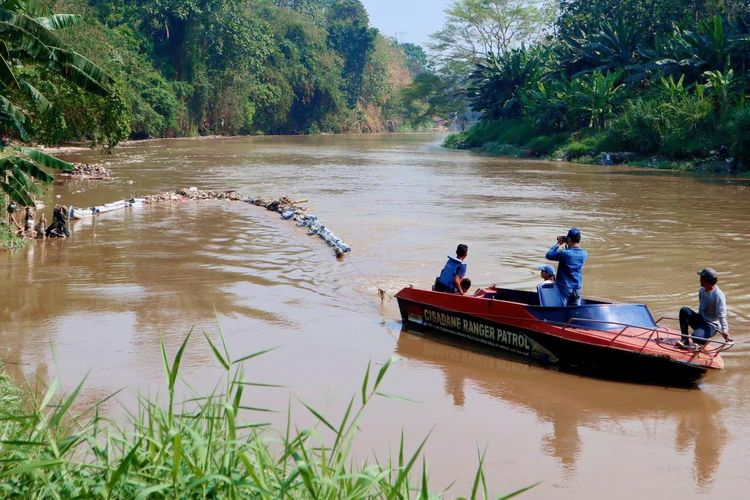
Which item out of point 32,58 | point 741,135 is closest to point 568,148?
point 741,135

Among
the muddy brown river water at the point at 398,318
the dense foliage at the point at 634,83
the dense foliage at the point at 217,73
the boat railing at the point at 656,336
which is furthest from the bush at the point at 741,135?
the boat railing at the point at 656,336

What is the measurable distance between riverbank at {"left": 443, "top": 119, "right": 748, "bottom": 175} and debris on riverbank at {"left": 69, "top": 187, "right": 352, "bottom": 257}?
20743mm

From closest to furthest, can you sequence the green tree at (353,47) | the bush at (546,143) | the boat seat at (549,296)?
1. the boat seat at (549,296)
2. the bush at (546,143)
3. the green tree at (353,47)

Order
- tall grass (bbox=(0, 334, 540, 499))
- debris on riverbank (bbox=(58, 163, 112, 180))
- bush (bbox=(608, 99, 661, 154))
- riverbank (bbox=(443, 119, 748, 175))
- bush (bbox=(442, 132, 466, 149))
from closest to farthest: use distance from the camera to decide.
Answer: tall grass (bbox=(0, 334, 540, 499)) < debris on riverbank (bbox=(58, 163, 112, 180)) < riverbank (bbox=(443, 119, 748, 175)) < bush (bbox=(608, 99, 661, 154)) < bush (bbox=(442, 132, 466, 149))

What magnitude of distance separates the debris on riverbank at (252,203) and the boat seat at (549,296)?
27.0 ft

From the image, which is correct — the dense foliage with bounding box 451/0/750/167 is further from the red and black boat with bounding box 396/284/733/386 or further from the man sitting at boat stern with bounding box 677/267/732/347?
the man sitting at boat stern with bounding box 677/267/732/347

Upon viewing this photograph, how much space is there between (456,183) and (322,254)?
59.0ft

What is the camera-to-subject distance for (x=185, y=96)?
73.1 meters

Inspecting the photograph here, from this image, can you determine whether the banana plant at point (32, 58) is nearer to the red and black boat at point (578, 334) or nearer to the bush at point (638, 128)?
the red and black boat at point (578, 334)

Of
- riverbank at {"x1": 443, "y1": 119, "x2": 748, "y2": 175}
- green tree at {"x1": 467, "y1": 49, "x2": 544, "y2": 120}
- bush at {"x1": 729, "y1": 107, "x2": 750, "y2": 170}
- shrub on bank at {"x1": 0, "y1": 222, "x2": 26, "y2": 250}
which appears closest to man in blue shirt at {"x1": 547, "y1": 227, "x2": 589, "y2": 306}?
shrub on bank at {"x1": 0, "y1": 222, "x2": 26, "y2": 250}

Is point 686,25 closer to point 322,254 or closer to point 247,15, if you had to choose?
point 322,254

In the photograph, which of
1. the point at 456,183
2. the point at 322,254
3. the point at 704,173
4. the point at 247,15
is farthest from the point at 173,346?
the point at 247,15

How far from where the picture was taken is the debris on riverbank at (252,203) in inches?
834

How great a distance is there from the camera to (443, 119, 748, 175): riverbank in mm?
40250
